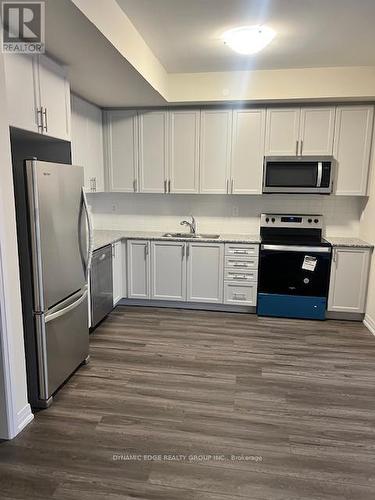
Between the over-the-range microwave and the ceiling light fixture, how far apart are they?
4.58ft

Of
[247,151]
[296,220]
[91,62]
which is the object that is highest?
[91,62]

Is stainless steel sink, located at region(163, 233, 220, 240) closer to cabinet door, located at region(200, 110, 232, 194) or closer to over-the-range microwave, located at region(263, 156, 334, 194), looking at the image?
cabinet door, located at region(200, 110, 232, 194)

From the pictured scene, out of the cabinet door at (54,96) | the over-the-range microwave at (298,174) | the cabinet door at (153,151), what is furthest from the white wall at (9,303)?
the over-the-range microwave at (298,174)

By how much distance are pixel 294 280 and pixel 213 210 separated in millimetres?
1370

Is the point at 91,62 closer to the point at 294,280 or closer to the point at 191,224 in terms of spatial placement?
the point at 191,224

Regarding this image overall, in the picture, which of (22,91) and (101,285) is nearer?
(22,91)

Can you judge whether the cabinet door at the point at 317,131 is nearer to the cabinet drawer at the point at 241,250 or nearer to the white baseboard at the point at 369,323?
the cabinet drawer at the point at 241,250

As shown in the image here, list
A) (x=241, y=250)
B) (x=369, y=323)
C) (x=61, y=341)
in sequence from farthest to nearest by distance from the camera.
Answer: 1. (x=241, y=250)
2. (x=369, y=323)
3. (x=61, y=341)

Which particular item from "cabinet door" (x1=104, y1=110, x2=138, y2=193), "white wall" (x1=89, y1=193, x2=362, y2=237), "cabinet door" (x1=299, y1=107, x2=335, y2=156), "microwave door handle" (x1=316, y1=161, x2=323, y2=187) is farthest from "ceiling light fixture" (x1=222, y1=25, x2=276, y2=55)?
"white wall" (x1=89, y1=193, x2=362, y2=237)

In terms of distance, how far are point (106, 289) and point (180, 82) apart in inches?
95.4

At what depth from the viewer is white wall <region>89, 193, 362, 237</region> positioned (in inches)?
171

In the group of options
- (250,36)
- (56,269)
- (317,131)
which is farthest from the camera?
(317,131)

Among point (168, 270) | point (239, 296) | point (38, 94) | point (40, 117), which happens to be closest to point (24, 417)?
point (40, 117)

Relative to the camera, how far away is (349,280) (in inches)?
155
